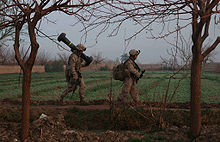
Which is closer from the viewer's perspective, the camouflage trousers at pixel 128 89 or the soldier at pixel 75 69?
the camouflage trousers at pixel 128 89

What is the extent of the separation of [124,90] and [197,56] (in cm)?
392

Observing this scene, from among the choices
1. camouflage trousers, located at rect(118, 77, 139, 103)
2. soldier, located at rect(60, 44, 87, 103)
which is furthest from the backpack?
soldier, located at rect(60, 44, 87, 103)

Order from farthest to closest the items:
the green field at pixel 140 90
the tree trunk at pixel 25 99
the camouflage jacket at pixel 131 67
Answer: the green field at pixel 140 90 < the camouflage jacket at pixel 131 67 < the tree trunk at pixel 25 99

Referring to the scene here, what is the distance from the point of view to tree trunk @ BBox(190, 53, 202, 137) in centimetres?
367

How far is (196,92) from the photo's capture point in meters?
3.71

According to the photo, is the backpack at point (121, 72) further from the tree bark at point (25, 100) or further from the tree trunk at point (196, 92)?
the tree bark at point (25, 100)

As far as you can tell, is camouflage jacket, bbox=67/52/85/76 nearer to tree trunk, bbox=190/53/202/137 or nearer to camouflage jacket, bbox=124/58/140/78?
camouflage jacket, bbox=124/58/140/78

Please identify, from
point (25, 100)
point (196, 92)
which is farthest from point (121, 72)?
point (25, 100)

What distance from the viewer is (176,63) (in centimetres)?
489

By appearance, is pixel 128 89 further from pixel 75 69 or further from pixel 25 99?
pixel 25 99

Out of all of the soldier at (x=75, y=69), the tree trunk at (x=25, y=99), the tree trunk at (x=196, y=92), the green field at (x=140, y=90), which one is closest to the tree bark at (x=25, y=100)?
the tree trunk at (x=25, y=99)

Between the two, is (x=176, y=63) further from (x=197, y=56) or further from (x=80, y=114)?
→ (x=80, y=114)

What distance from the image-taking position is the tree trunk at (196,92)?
367cm

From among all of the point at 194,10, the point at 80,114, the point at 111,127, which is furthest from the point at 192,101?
the point at 80,114
